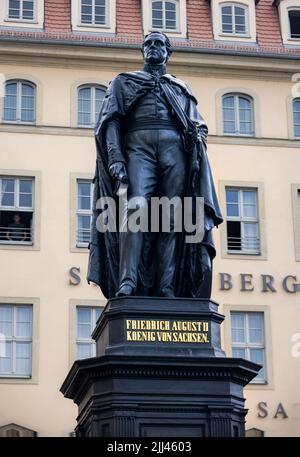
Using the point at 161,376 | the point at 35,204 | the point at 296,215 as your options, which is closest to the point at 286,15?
the point at 296,215

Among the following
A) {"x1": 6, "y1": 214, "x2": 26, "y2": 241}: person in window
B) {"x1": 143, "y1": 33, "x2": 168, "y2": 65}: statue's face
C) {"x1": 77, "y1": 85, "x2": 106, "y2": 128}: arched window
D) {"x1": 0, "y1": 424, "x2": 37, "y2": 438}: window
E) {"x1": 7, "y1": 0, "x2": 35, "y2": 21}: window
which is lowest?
{"x1": 143, "y1": 33, "x2": 168, "y2": 65}: statue's face

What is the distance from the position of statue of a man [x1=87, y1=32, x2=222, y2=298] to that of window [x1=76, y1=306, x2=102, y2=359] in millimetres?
16983

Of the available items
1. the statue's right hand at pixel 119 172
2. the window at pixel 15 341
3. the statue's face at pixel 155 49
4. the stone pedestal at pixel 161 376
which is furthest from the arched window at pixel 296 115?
the stone pedestal at pixel 161 376

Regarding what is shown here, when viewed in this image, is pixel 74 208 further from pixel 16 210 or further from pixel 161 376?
pixel 161 376

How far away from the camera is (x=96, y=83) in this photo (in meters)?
30.2

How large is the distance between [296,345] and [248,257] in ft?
8.07

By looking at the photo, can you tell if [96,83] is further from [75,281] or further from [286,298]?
[286,298]

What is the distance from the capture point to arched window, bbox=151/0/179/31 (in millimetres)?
31328

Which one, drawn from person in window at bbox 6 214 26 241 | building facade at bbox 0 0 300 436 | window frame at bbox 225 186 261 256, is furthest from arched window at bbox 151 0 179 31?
person in window at bbox 6 214 26 241

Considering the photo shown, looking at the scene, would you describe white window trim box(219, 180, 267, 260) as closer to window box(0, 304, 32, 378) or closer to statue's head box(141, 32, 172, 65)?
window box(0, 304, 32, 378)

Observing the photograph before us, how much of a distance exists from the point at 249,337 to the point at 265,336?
381 millimetres

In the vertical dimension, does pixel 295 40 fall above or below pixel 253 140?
above
